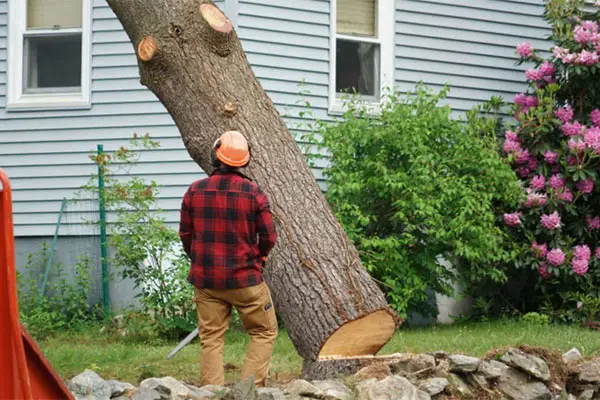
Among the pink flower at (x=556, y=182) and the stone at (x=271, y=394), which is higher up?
the pink flower at (x=556, y=182)

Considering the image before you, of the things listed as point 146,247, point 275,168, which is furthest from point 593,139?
point 275,168

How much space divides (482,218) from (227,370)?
3861mm

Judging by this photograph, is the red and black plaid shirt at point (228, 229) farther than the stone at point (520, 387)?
Yes

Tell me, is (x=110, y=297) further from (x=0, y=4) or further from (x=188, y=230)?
(x=188, y=230)

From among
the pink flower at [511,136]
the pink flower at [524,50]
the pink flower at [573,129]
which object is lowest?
the pink flower at [511,136]

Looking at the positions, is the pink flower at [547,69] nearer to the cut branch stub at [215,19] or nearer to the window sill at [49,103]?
the window sill at [49,103]

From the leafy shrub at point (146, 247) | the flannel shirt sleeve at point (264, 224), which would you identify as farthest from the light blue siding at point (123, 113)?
the flannel shirt sleeve at point (264, 224)

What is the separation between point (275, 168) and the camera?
6359mm

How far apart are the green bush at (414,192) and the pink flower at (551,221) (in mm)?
475

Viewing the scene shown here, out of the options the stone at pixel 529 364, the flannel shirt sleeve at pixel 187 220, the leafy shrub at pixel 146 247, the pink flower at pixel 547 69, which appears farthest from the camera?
the pink flower at pixel 547 69

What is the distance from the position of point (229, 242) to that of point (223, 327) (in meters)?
0.57

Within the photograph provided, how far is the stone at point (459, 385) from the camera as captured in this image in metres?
5.48

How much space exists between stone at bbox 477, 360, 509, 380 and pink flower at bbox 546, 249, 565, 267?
217 inches

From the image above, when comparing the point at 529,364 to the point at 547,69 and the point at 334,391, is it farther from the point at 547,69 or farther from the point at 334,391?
the point at 547,69
